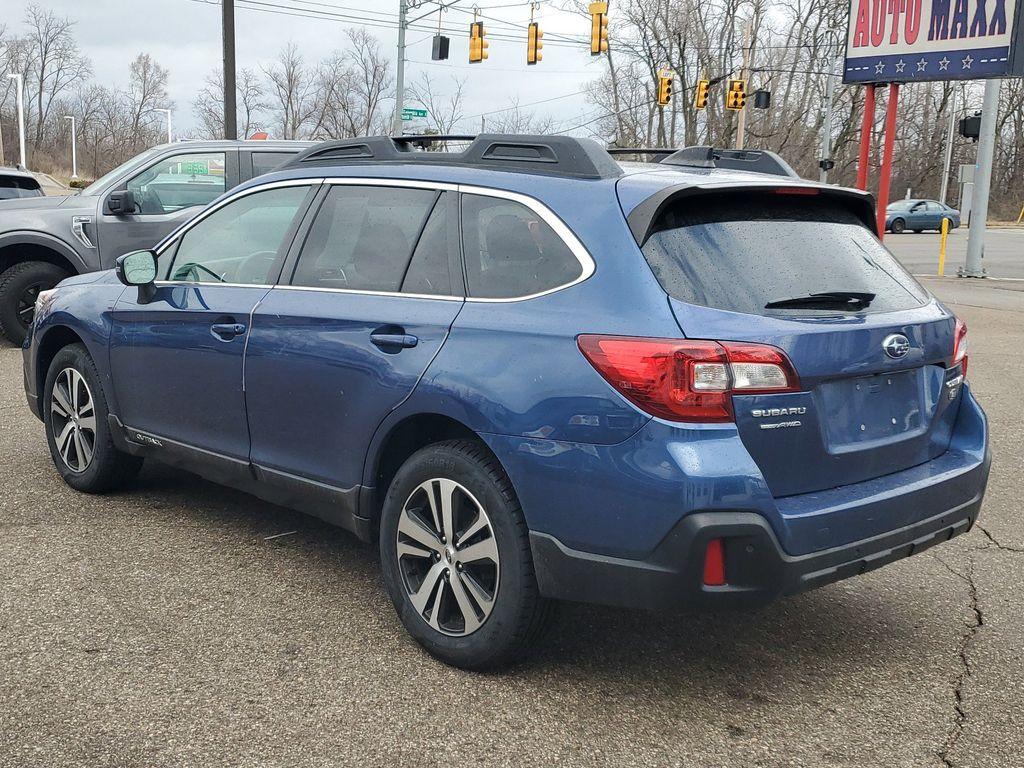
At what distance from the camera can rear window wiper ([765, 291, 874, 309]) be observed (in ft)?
10.6

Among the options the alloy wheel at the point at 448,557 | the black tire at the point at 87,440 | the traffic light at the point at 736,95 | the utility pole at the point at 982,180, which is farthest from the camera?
the traffic light at the point at 736,95

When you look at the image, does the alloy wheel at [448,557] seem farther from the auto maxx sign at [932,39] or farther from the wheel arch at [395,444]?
the auto maxx sign at [932,39]

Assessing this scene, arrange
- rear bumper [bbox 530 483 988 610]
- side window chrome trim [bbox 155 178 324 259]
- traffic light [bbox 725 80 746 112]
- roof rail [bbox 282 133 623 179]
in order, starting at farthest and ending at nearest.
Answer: traffic light [bbox 725 80 746 112]
side window chrome trim [bbox 155 178 324 259]
roof rail [bbox 282 133 623 179]
rear bumper [bbox 530 483 988 610]

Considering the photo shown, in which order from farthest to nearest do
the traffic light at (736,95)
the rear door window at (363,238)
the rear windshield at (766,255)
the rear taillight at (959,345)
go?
the traffic light at (736,95) < the rear door window at (363,238) < the rear taillight at (959,345) < the rear windshield at (766,255)

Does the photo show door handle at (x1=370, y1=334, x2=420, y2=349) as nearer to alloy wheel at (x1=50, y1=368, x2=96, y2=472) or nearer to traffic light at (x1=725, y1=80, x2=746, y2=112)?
alloy wheel at (x1=50, y1=368, x2=96, y2=472)

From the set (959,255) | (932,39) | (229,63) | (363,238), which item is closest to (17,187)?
(229,63)

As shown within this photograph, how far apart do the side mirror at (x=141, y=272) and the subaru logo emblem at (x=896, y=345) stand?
329 centimetres

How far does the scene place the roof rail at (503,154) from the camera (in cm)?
355

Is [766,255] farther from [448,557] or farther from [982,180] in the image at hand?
[982,180]

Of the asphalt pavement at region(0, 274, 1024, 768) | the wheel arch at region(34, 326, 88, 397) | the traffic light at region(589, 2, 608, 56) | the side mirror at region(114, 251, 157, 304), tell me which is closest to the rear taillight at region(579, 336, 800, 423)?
the asphalt pavement at region(0, 274, 1024, 768)

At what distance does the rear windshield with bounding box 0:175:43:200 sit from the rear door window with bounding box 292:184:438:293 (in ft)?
35.1

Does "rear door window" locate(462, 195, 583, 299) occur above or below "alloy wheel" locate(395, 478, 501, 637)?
above

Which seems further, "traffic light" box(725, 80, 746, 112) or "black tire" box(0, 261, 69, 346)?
"traffic light" box(725, 80, 746, 112)

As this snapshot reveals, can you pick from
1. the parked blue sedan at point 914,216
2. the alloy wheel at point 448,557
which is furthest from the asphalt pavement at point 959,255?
the alloy wheel at point 448,557
